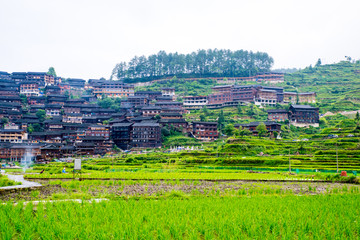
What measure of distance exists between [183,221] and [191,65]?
9724cm

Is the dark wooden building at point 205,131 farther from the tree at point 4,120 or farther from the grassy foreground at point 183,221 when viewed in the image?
the grassy foreground at point 183,221

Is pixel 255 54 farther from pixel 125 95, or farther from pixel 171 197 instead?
pixel 171 197

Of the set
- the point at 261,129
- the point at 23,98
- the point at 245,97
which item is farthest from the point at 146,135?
the point at 23,98

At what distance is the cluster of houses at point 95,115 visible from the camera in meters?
58.2

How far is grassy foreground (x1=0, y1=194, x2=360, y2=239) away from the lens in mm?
7621

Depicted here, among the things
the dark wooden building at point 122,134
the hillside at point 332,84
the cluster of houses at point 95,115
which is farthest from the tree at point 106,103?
the hillside at point 332,84

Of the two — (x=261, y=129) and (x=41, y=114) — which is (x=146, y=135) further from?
(x=41, y=114)

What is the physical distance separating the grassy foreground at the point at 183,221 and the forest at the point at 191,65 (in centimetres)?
9065

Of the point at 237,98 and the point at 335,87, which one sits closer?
the point at 237,98

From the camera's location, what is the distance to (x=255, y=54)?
108375mm

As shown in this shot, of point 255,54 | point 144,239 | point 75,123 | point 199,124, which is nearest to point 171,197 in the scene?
point 144,239

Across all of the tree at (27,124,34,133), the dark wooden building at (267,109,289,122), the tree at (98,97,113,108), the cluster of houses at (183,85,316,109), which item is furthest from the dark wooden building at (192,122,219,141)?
the tree at (27,124,34,133)

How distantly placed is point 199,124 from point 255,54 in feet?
192

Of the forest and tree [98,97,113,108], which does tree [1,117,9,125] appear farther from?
the forest
